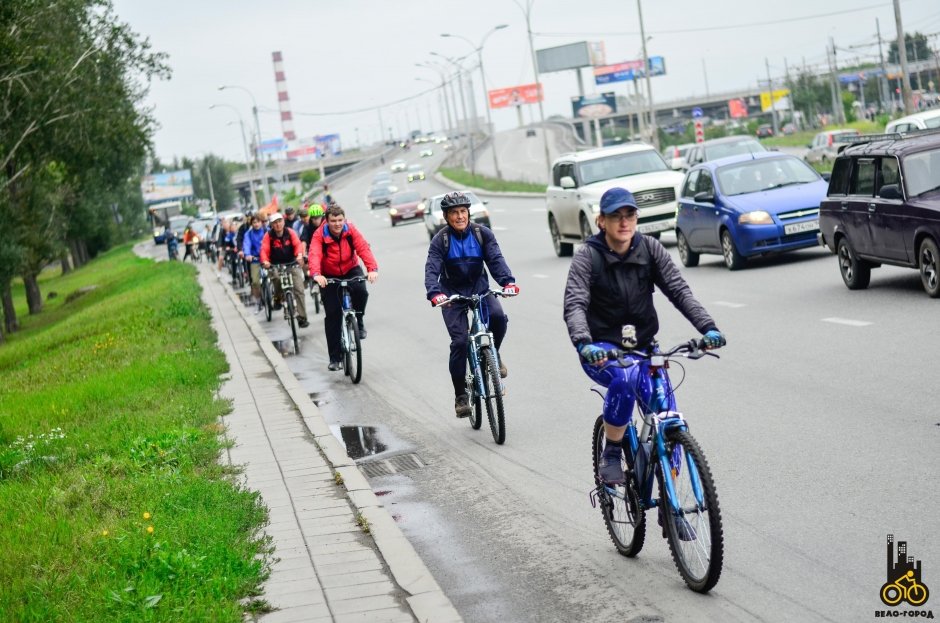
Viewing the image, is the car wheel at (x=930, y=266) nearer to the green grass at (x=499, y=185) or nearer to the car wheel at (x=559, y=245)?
the car wheel at (x=559, y=245)

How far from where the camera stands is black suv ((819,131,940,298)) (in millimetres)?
14352

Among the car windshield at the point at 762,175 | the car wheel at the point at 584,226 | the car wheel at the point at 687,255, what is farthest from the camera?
the car wheel at the point at 584,226

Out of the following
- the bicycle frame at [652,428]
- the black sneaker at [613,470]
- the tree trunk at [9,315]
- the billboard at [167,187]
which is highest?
the billboard at [167,187]

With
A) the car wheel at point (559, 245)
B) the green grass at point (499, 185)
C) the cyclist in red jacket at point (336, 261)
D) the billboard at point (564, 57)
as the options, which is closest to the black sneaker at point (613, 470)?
the cyclist in red jacket at point (336, 261)

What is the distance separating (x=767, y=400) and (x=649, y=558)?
13.2 ft

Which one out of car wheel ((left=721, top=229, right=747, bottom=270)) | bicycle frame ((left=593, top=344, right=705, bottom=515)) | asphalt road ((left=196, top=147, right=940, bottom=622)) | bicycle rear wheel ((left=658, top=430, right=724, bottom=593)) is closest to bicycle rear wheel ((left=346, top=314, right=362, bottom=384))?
asphalt road ((left=196, top=147, right=940, bottom=622))

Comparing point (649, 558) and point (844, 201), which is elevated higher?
point (844, 201)

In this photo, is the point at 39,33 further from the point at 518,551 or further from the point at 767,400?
the point at 518,551

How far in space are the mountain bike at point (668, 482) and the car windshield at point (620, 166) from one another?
69.4 feet

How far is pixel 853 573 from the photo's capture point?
19.1 ft

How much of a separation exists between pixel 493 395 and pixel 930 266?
624 centimetres

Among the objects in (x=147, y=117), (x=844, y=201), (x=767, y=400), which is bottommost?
(x=767, y=400)

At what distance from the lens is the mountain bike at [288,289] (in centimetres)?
1905

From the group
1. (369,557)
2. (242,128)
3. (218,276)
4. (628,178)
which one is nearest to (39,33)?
(218,276)
